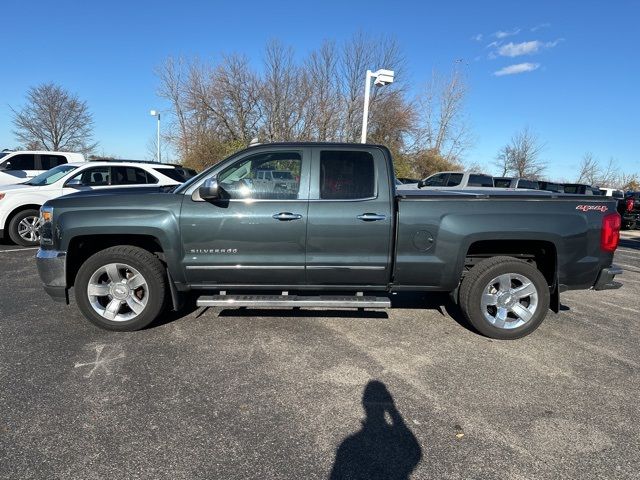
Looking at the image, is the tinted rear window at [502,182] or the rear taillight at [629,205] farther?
the tinted rear window at [502,182]

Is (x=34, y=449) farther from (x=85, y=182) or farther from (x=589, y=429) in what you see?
(x=85, y=182)

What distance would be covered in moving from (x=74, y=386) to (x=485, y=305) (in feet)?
12.2

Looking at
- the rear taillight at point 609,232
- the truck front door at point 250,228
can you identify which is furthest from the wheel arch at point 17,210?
the rear taillight at point 609,232

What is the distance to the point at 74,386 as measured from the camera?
10.1 ft

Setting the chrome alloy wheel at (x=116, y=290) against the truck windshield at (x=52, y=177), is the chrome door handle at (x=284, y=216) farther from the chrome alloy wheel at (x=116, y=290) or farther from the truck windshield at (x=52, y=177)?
the truck windshield at (x=52, y=177)

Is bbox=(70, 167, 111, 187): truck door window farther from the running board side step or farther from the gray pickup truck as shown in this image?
the running board side step

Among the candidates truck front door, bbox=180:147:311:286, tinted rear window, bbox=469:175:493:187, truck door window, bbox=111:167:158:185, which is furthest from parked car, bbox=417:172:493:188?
truck front door, bbox=180:147:311:286

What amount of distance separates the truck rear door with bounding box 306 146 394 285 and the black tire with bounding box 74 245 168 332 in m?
1.51

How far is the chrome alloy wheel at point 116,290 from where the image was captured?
13.2 feet

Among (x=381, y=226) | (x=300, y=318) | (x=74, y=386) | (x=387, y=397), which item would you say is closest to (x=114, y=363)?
(x=74, y=386)

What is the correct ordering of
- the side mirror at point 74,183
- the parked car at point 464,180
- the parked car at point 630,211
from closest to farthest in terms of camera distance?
the side mirror at point 74,183 < the parked car at point 464,180 < the parked car at point 630,211

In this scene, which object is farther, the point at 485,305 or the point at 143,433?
the point at 485,305

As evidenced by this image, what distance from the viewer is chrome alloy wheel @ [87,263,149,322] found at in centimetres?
402

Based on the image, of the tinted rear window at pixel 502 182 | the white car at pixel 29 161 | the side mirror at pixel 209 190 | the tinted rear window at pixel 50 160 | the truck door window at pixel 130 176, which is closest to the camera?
the side mirror at pixel 209 190
